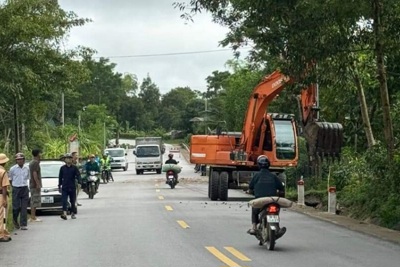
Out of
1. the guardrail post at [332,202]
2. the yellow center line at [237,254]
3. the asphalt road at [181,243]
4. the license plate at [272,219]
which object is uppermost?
the license plate at [272,219]

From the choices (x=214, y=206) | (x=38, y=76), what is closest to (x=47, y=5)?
(x=38, y=76)

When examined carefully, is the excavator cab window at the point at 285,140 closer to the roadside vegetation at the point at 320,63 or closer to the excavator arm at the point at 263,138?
the excavator arm at the point at 263,138

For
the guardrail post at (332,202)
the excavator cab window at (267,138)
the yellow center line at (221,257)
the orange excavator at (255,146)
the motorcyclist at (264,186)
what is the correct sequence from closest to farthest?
the yellow center line at (221,257), the motorcyclist at (264,186), the guardrail post at (332,202), the orange excavator at (255,146), the excavator cab window at (267,138)

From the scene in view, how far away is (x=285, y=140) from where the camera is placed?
28.9 m

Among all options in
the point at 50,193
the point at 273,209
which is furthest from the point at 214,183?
the point at 273,209

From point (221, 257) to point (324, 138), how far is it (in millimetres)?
13295

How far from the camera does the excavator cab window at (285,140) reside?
28.8 m

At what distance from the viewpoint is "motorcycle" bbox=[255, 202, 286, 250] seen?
14.3 m

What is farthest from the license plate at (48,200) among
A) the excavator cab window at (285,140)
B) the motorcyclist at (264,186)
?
the motorcyclist at (264,186)

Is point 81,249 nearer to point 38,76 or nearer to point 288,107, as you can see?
point 38,76

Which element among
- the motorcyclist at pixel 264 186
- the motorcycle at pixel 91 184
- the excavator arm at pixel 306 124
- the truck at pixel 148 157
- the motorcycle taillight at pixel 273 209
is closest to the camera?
the motorcycle taillight at pixel 273 209

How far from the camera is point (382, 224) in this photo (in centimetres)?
2008

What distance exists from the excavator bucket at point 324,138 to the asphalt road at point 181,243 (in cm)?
377

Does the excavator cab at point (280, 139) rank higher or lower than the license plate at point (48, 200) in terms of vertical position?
higher
